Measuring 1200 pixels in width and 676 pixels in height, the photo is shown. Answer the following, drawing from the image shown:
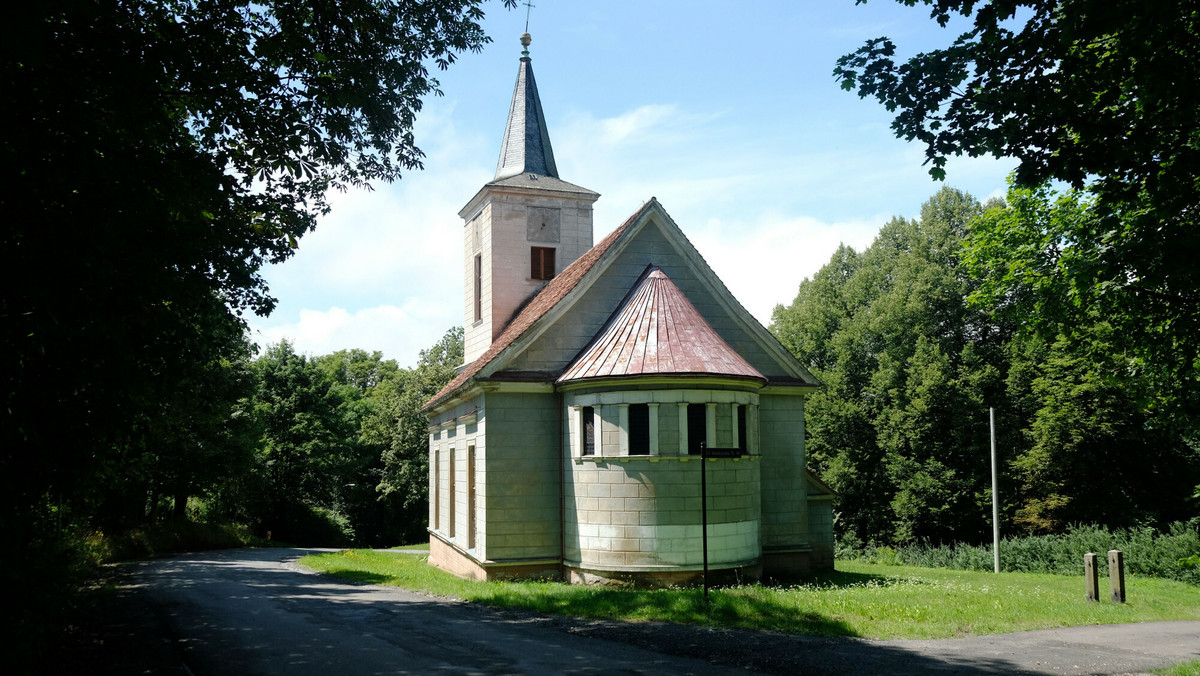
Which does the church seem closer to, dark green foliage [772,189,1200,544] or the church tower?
the church tower

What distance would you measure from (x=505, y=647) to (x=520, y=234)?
1633 centimetres

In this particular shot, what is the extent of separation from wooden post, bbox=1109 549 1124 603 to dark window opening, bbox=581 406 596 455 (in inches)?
411

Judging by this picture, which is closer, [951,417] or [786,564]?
[786,564]

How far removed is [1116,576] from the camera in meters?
15.6

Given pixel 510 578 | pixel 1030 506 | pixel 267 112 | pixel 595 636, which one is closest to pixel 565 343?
pixel 510 578

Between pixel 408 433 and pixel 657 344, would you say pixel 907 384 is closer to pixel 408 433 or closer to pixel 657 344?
pixel 657 344

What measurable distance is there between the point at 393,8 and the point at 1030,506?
116ft

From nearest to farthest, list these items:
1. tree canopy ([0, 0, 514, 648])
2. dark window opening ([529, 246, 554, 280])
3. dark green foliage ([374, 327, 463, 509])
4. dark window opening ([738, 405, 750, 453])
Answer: tree canopy ([0, 0, 514, 648])
dark window opening ([738, 405, 750, 453])
dark window opening ([529, 246, 554, 280])
dark green foliage ([374, 327, 463, 509])

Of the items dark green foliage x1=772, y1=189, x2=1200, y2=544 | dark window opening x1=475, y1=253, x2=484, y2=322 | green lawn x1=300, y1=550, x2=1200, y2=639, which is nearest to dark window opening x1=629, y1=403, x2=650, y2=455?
green lawn x1=300, y1=550, x2=1200, y2=639

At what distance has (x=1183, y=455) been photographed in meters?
34.5

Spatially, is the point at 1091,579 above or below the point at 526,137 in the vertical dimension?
below

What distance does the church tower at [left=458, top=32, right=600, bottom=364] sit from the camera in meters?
25.1

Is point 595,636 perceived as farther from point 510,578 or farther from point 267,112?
point 267,112

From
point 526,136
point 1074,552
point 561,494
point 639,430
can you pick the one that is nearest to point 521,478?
point 561,494
